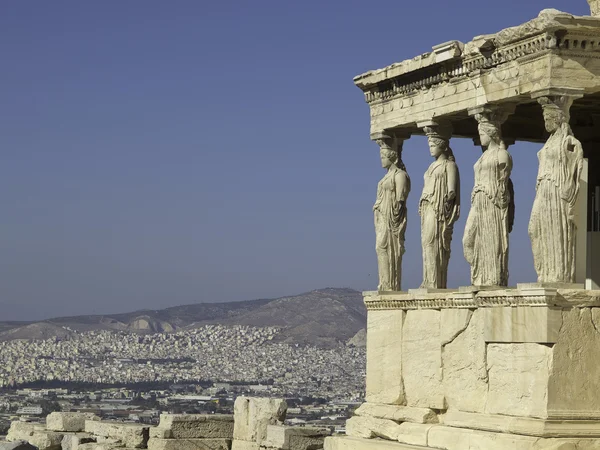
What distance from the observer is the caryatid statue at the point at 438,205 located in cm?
1602

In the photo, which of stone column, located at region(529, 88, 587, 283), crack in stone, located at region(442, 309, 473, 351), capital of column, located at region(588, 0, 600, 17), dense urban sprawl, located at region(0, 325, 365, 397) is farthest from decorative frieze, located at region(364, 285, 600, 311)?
dense urban sprawl, located at region(0, 325, 365, 397)

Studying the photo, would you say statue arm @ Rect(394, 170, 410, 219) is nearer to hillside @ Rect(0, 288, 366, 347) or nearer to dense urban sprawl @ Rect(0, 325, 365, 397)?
dense urban sprawl @ Rect(0, 325, 365, 397)

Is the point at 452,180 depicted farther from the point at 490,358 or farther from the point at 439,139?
the point at 490,358

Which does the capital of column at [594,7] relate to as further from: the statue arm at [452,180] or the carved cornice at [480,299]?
the carved cornice at [480,299]

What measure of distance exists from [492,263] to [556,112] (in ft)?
5.69

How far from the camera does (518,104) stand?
15523mm

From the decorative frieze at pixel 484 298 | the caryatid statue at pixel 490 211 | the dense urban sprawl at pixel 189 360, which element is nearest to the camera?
the decorative frieze at pixel 484 298

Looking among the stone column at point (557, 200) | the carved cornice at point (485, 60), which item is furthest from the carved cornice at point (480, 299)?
the carved cornice at point (485, 60)

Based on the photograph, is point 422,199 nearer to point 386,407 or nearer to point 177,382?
point 386,407

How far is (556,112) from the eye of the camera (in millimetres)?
14219

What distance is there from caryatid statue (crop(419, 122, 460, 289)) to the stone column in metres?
1.86

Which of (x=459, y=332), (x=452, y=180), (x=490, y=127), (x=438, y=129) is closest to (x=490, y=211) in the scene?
(x=490, y=127)

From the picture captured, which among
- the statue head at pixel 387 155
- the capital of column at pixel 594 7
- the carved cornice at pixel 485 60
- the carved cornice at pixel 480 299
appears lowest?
the carved cornice at pixel 480 299

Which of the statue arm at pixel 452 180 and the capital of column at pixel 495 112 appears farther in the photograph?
the statue arm at pixel 452 180
